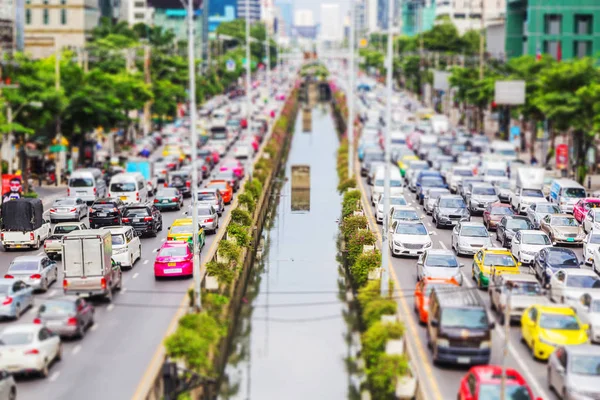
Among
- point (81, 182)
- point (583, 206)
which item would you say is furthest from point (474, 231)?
point (81, 182)

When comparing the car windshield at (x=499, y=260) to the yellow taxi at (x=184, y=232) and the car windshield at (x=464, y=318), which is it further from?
the yellow taxi at (x=184, y=232)

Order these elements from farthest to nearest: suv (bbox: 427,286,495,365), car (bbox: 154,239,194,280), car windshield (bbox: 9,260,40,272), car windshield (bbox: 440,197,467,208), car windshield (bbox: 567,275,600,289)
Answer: car windshield (bbox: 440,197,467,208)
car (bbox: 154,239,194,280)
car windshield (bbox: 9,260,40,272)
car windshield (bbox: 567,275,600,289)
suv (bbox: 427,286,495,365)

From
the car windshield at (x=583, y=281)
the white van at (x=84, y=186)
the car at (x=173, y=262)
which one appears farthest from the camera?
the white van at (x=84, y=186)

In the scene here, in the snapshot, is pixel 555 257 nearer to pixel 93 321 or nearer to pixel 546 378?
pixel 546 378

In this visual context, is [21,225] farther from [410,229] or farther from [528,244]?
[528,244]

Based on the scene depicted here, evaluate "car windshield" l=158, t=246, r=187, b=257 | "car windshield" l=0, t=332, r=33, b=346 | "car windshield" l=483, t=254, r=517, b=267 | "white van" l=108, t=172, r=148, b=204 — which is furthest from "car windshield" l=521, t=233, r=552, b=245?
"white van" l=108, t=172, r=148, b=204

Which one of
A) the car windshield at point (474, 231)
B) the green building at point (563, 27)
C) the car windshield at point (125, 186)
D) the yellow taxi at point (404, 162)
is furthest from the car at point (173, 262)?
the green building at point (563, 27)

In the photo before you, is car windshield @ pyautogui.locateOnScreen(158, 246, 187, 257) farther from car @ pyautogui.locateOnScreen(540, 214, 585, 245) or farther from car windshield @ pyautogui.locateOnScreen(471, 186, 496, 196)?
car windshield @ pyautogui.locateOnScreen(471, 186, 496, 196)

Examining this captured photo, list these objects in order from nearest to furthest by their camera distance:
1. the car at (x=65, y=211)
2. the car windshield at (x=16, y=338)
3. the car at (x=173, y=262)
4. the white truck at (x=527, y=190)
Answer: the car windshield at (x=16, y=338) → the car at (x=173, y=262) → the car at (x=65, y=211) → the white truck at (x=527, y=190)
